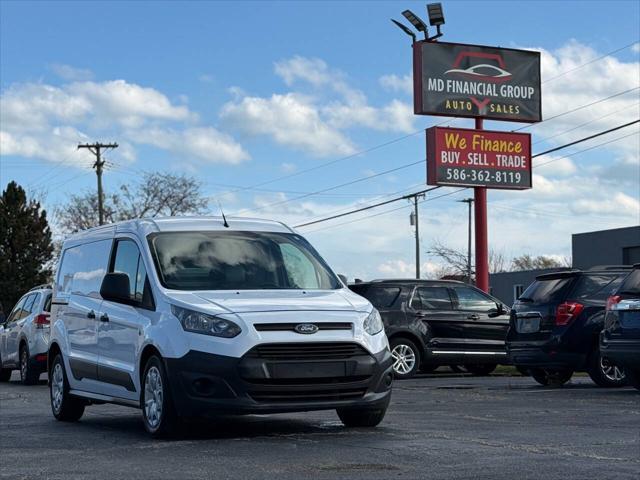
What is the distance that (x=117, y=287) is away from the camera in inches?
422

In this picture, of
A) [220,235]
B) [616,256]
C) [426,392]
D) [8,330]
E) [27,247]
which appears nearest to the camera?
[220,235]

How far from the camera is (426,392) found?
53.0 ft

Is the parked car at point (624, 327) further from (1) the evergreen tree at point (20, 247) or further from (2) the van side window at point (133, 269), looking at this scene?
(1) the evergreen tree at point (20, 247)

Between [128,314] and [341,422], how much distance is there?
7.38 feet

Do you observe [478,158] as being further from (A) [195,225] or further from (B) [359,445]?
(B) [359,445]

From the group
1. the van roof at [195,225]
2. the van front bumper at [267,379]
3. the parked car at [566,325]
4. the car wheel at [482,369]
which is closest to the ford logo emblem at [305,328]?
the van front bumper at [267,379]

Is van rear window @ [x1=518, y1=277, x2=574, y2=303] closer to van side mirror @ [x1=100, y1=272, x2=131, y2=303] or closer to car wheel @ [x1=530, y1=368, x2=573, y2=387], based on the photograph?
car wheel @ [x1=530, y1=368, x2=573, y2=387]

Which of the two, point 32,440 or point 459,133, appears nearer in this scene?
point 32,440

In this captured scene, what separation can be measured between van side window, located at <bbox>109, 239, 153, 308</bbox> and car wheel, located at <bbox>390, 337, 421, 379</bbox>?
9539 millimetres

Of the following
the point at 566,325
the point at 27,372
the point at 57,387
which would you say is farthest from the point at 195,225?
the point at 27,372

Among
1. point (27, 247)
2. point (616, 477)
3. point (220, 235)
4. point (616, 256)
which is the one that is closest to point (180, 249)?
point (220, 235)

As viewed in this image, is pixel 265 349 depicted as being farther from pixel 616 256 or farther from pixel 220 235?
pixel 616 256

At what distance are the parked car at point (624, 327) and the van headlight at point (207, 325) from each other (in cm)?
618

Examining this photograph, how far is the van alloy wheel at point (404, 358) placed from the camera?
20.5 meters
